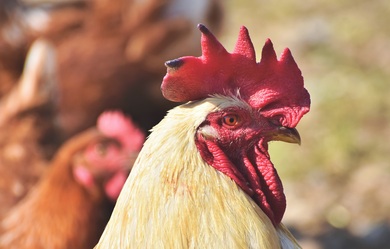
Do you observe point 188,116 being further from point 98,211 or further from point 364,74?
point 364,74

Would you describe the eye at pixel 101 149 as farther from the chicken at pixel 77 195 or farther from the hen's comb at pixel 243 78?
the hen's comb at pixel 243 78

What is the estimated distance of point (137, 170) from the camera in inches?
109

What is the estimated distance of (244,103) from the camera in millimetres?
2836

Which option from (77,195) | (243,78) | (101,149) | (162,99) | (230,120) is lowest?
(77,195)

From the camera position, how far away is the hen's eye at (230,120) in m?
2.79

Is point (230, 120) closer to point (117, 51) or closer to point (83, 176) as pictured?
point (83, 176)

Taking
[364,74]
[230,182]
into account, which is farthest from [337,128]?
[230,182]

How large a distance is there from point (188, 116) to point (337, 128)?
178 inches

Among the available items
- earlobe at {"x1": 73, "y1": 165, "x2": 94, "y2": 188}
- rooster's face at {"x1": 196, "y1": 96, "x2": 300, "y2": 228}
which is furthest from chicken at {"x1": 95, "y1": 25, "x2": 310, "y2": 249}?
earlobe at {"x1": 73, "y1": 165, "x2": 94, "y2": 188}

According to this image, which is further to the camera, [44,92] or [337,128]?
[337,128]

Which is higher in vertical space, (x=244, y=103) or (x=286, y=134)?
(x=244, y=103)

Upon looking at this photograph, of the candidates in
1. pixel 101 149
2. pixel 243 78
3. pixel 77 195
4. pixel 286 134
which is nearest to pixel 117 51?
pixel 101 149

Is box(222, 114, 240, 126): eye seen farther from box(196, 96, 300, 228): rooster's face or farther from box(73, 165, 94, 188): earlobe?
A: box(73, 165, 94, 188): earlobe

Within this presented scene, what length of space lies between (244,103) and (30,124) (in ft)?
8.90
